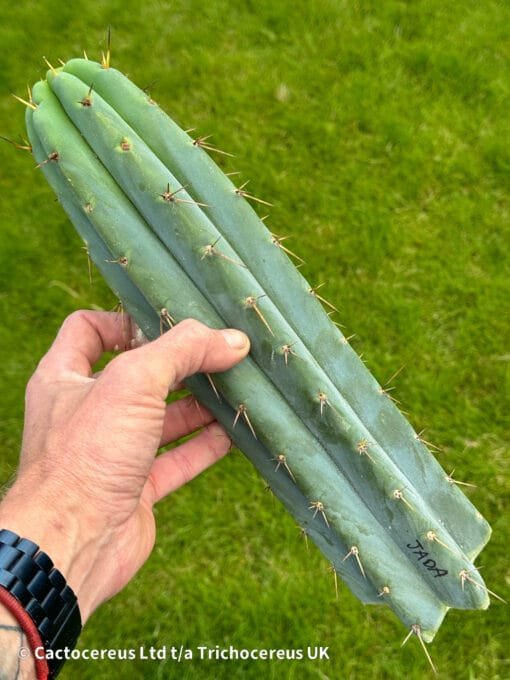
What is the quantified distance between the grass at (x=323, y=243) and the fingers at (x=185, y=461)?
620mm

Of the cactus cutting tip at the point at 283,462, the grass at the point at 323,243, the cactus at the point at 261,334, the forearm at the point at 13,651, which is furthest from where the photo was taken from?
the grass at the point at 323,243

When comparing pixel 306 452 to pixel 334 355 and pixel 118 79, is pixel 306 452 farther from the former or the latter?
pixel 118 79

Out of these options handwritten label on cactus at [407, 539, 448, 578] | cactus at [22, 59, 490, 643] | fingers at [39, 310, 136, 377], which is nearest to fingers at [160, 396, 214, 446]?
fingers at [39, 310, 136, 377]

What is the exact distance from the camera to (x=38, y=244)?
3697 millimetres

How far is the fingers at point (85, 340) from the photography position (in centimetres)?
245

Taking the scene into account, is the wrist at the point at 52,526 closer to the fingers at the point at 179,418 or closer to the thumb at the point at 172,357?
the thumb at the point at 172,357

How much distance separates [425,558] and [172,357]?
1.10 meters

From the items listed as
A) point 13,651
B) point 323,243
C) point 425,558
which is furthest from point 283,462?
point 323,243

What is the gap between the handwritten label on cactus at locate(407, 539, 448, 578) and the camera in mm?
2162

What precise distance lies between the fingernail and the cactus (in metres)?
0.04

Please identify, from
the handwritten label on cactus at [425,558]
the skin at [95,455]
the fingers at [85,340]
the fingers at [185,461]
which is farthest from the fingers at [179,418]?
the handwritten label on cactus at [425,558]

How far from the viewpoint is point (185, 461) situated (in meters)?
2.72

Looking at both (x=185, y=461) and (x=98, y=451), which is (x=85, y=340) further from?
(x=98, y=451)

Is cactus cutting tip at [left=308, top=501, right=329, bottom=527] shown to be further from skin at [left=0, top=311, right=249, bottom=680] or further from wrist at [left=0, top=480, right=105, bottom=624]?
wrist at [left=0, top=480, right=105, bottom=624]
